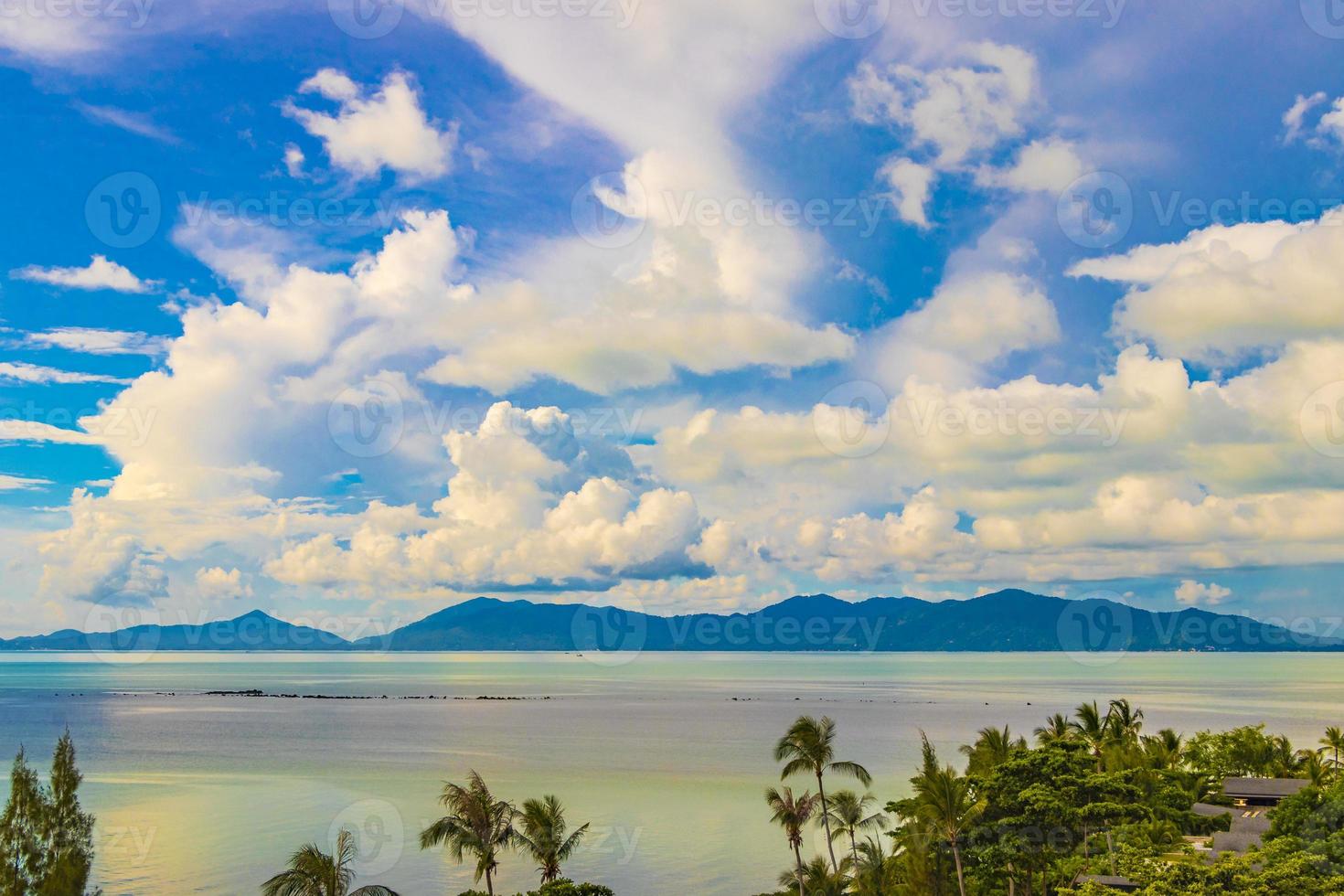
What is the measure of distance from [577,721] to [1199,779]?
12655cm

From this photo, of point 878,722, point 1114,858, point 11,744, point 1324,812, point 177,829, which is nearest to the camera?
point 1114,858

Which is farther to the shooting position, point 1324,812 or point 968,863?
point 968,863

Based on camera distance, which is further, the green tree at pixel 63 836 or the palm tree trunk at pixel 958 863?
the green tree at pixel 63 836

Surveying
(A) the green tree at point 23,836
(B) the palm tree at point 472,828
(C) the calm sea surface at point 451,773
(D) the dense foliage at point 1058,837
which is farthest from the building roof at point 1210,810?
(A) the green tree at point 23,836

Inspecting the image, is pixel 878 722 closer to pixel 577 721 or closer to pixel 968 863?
pixel 577 721

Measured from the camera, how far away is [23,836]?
38.1 meters

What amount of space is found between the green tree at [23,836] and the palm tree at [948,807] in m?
34.5

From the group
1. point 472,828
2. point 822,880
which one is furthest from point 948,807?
point 472,828

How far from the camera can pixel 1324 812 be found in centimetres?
3394

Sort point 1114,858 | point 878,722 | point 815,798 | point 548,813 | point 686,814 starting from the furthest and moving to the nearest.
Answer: point 878,722 < point 686,814 < point 815,798 < point 548,813 < point 1114,858

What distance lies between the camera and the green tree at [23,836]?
3732 cm

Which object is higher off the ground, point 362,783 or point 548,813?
point 548,813

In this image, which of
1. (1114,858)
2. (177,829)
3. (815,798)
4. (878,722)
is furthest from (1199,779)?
(878,722)

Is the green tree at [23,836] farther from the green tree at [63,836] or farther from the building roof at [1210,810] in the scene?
the building roof at [1210,810]
